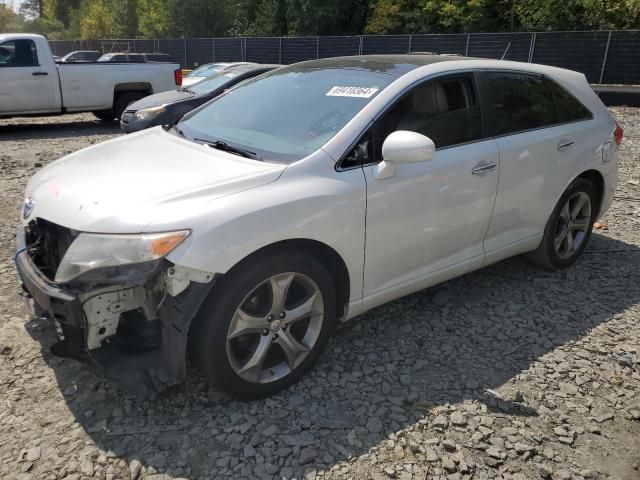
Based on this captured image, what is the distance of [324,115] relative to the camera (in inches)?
128

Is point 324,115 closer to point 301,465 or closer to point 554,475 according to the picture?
point 301,465

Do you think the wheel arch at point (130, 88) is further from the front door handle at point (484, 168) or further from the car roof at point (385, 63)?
the front door handle at point (484, 168)

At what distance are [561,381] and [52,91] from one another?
412 inches

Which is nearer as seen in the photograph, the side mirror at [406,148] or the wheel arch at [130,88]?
the side mirror at [406,148]

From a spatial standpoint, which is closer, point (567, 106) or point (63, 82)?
point (567, 106)

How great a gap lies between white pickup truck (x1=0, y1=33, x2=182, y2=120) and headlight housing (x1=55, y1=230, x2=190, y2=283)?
30.9ft

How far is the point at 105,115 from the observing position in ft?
40.3

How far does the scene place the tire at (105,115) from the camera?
11887 mm

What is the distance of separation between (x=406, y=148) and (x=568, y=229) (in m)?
2.29

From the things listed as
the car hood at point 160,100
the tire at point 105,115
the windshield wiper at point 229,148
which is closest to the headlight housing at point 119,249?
the windshield wiper at point 229,148

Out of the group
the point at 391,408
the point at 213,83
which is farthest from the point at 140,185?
the point at 213,83

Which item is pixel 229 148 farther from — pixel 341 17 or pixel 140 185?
pixel 341 17

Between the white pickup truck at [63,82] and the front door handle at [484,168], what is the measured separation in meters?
9.60

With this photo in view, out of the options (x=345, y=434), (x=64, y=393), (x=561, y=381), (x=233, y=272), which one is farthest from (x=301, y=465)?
(x=561, y=381)
